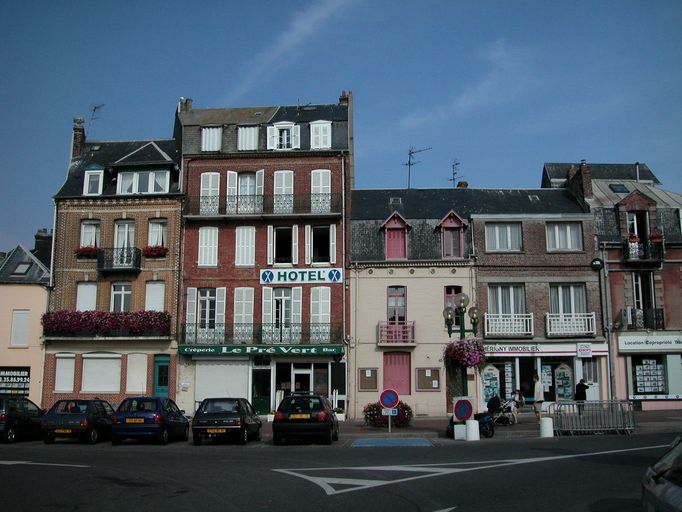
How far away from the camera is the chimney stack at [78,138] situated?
126 ft

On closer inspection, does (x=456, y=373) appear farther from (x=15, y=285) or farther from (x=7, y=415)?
(x=15, y=285)

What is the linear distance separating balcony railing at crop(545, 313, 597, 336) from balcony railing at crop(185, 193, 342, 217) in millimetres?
11162

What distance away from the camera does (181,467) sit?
15555 mm

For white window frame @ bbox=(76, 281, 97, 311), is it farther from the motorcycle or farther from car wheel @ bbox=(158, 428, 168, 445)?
the motorcycle

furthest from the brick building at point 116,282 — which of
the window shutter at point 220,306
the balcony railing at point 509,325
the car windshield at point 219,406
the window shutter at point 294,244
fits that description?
the balcony railing at point 509,325

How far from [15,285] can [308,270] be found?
1429cm

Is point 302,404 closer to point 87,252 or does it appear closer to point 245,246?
point 245,246

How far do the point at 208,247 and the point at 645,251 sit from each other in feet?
67.4

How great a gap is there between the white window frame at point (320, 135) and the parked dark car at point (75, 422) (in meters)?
17.3

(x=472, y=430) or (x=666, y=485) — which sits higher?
(x=666, y=485)

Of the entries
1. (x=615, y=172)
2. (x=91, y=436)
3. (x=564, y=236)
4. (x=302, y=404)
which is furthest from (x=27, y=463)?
(x=615, y=172)

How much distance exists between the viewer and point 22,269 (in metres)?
36.2

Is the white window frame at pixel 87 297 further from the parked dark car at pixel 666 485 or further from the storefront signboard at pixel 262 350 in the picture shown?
the parked dark car at pixel 666 485

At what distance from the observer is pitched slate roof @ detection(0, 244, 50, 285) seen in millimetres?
35625
